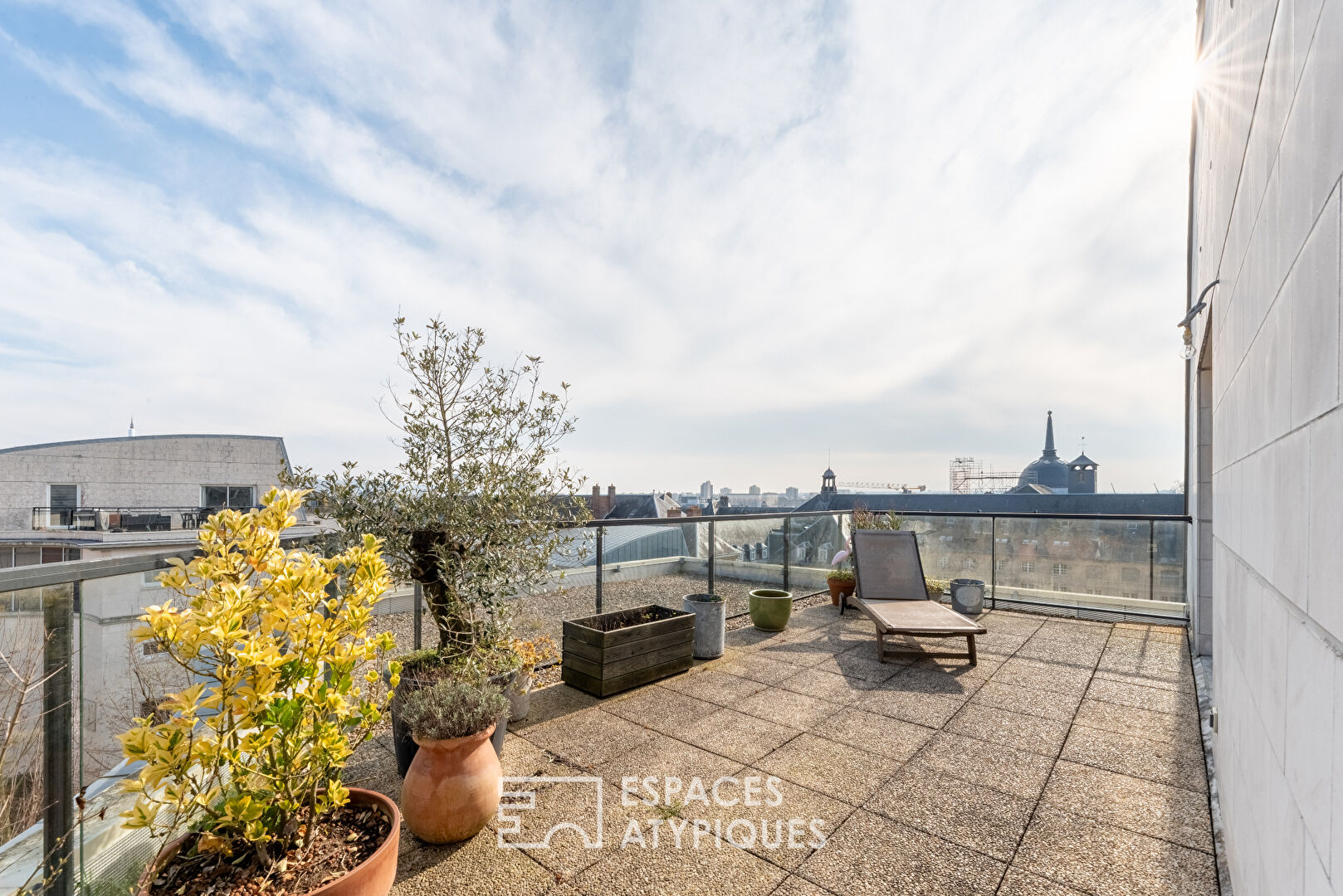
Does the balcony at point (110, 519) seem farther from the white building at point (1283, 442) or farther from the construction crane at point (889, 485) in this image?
the construction crane at point (889, 485)

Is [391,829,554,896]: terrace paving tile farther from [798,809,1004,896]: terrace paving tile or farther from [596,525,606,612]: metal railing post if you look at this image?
[596,525,606,612]: metal railing post

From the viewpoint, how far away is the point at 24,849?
153cm

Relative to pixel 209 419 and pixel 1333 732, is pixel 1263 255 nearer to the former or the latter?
pixel 1333 732

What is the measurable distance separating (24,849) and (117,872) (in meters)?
0.44

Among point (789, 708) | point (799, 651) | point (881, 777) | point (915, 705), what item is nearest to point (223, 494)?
point (799, 651)

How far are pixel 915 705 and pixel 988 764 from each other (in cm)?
80

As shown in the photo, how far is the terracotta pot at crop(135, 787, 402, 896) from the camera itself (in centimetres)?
150

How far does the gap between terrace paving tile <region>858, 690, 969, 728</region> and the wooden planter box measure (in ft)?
4.44

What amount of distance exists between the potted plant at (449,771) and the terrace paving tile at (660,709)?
121 cm

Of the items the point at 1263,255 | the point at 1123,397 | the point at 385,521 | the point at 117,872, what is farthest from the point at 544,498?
the point at 1123,397

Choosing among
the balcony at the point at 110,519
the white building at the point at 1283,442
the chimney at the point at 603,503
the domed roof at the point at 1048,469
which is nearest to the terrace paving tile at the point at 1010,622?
the white building at the point at 1283,442

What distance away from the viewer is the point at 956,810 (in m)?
2.54

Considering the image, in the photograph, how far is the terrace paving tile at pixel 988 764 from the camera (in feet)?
9.07

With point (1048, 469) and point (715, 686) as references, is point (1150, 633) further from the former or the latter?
point (1048, 469)
